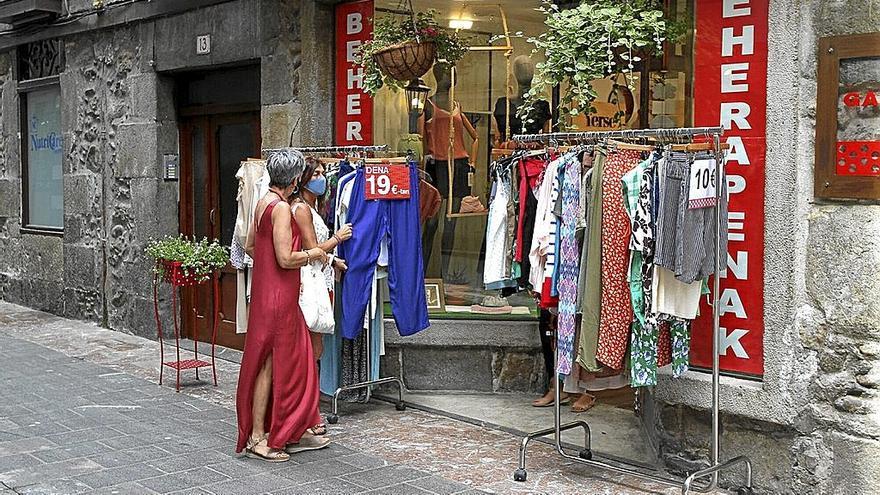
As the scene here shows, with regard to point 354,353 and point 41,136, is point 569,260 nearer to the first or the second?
point 354,353

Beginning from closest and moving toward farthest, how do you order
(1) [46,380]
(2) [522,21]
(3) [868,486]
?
1. (3) [868,486]
2. (2) [522,21]
3. (1) [46,380]

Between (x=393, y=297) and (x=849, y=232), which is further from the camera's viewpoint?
(x=393, y=297)

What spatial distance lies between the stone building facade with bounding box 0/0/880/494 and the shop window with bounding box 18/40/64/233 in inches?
6.2

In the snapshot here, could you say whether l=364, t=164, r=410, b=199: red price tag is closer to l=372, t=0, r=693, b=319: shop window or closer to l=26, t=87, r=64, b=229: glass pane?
l=372, t=0, r=693, b=319: shop window

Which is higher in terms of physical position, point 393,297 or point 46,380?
point 393,297

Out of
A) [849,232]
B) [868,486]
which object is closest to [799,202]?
[849,232]

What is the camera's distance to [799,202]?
5191mm

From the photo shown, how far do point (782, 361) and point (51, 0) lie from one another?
362 inches

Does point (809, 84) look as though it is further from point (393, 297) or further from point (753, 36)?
point (393, 297)

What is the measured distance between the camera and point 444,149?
8133mm

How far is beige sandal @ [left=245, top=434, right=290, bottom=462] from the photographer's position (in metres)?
6.09

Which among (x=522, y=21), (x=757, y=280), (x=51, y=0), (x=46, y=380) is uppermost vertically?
(x=51, y=0)

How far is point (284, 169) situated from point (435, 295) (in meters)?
2.39

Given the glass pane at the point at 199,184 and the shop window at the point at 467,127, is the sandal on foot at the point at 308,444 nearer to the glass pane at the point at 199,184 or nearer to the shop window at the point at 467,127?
the shop window at the point at 467,127
